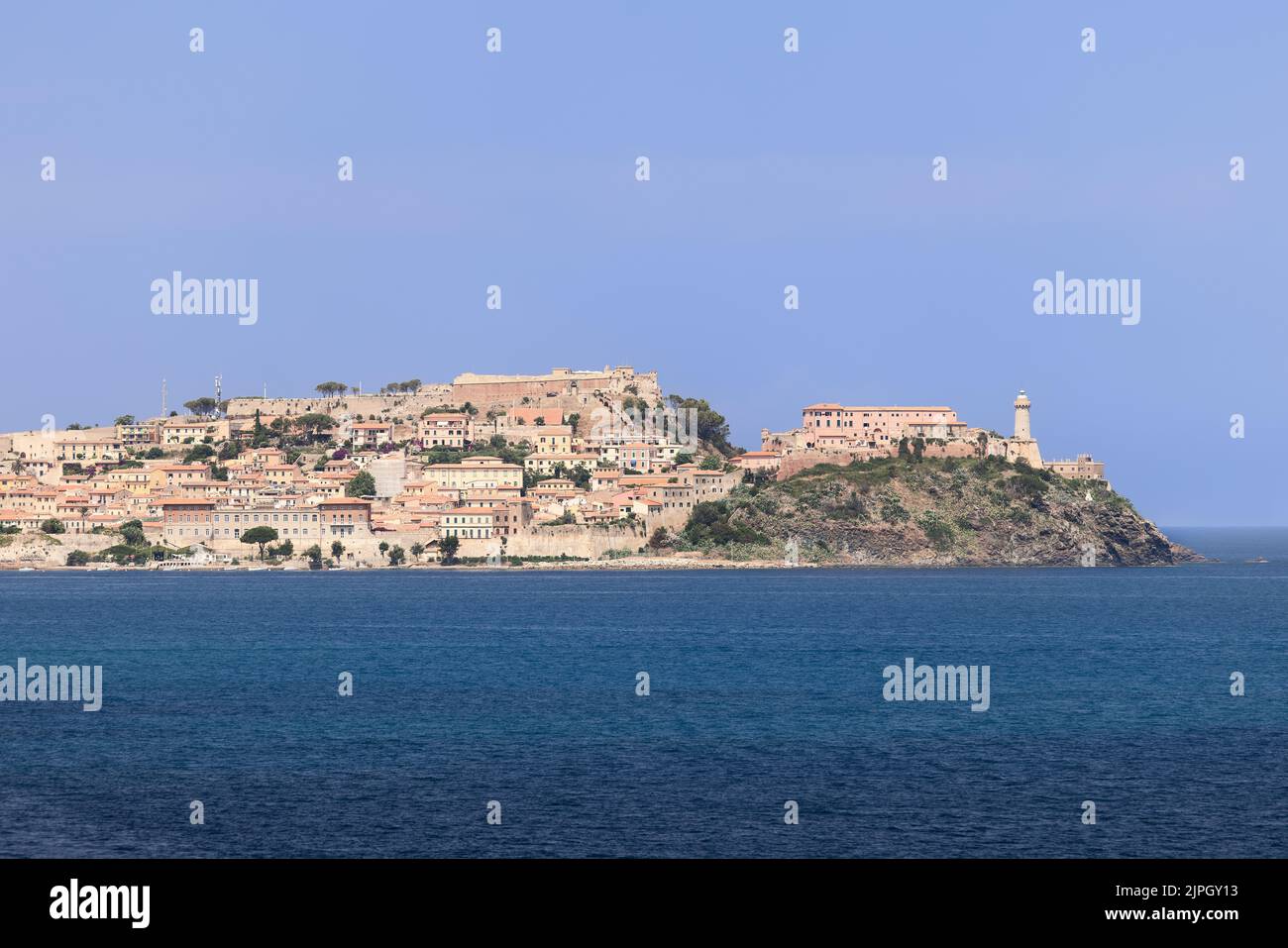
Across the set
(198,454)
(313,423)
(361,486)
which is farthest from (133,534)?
(313,423)

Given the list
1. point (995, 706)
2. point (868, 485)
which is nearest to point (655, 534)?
point (868, 485)

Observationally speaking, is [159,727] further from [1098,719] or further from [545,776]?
[1098,719]

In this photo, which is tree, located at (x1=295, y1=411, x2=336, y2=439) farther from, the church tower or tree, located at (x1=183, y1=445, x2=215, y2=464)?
the church tower

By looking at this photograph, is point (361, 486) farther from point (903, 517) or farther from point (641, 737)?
point (641, 737)

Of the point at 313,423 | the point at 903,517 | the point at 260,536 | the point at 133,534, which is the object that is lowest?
the point at 260,536

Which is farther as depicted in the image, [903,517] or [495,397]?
[495,397]

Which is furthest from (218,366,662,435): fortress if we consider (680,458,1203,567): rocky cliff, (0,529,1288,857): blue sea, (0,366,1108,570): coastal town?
(0,529,1288,857): blue sea

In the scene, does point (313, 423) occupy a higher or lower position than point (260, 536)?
higher
